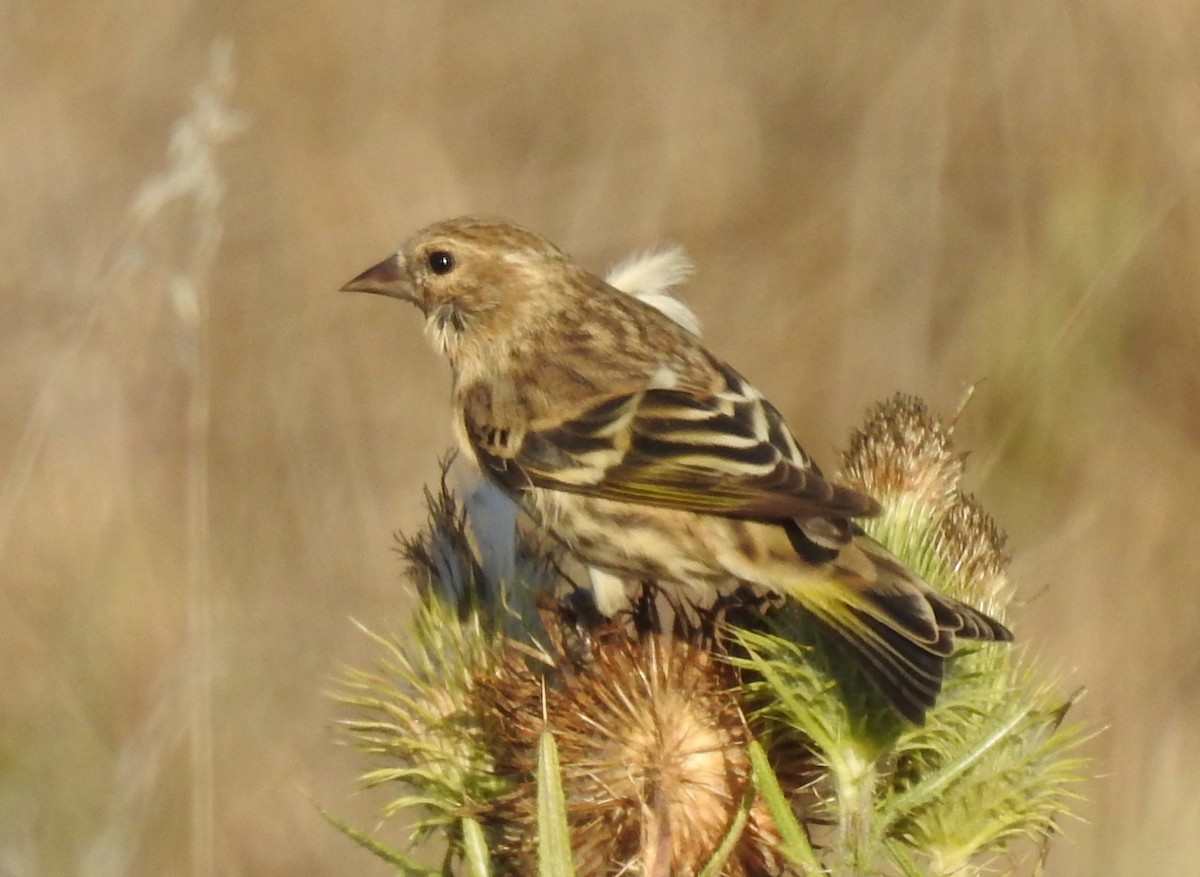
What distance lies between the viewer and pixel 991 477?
662 centimetres

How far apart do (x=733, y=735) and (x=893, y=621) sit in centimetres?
Result: 36

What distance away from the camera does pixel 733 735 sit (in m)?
3.14

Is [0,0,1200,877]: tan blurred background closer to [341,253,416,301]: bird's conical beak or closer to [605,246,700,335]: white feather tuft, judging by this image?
[341,253,416,301]: bird's conical beak

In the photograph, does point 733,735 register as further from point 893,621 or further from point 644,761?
point 893,621

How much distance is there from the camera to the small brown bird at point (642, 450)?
320 centimetres

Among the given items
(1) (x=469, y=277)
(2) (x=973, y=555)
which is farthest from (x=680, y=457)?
(1) (x=469, y=277)

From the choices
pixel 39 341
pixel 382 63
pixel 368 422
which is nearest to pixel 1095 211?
pixel 368 422

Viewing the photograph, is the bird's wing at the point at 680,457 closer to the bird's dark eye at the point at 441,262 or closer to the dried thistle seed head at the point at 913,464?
the dried thistle seed head at the point at 913,464

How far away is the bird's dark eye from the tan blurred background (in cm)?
100

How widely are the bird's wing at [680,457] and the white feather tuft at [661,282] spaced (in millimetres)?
787

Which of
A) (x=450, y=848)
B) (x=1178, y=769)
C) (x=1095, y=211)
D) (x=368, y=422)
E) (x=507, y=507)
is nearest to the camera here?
(x=450, y=848)

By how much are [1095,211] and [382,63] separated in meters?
4.19

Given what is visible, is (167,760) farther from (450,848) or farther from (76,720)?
(450,848)

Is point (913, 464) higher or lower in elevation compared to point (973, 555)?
higher
